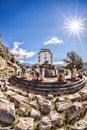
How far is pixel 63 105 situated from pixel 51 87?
4.70 meters

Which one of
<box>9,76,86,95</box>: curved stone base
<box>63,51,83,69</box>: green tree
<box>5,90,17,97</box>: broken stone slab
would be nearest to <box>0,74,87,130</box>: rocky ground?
<box>5,90,17,97</box>: broken stone slab

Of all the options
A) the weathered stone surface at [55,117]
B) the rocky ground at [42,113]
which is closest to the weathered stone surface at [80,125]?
the rocky ground at [42,113]

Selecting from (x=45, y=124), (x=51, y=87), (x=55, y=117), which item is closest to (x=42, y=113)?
(x=55, y=117)

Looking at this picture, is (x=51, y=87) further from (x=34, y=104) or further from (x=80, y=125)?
(x=80, y=125)

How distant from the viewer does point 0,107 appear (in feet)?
57.8

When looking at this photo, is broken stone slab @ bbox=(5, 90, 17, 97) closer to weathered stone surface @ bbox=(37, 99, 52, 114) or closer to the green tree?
weathered stone surface @ bbox=(37, 99, 52, 114)

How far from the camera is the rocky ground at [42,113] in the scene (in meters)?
16.6

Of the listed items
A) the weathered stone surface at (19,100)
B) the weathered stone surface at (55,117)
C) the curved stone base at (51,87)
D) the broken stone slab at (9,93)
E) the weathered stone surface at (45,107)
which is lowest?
the weathered stone surface at (55,117)

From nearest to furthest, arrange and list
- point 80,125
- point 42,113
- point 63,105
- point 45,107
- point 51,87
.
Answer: point 80,125 → point 42,113 → point 45,107 → point 63,105 → point 51,87

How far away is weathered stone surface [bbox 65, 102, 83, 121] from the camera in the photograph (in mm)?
17547

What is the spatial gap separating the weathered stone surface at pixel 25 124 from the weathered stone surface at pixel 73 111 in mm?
3253

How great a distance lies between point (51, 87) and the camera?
2344 centimetres

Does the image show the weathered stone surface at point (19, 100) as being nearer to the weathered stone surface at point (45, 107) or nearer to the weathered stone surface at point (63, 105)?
the weathered stone surface at point (45, 107)

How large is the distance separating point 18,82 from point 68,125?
1104cm
